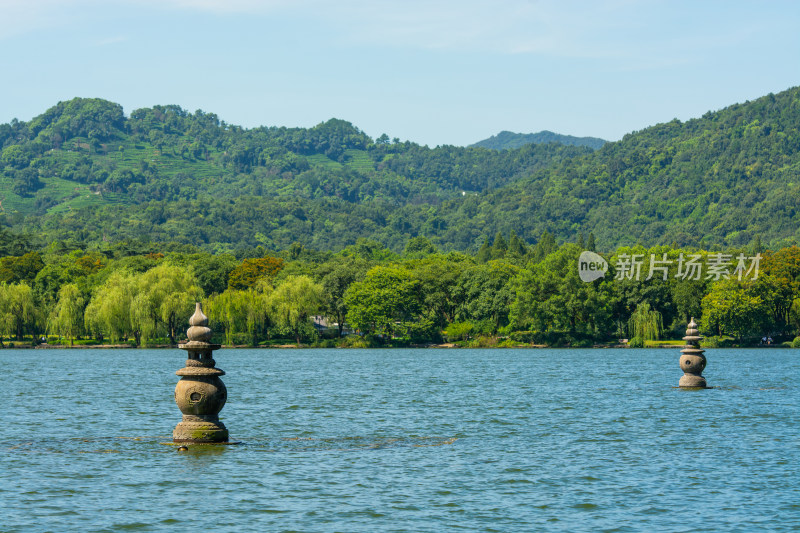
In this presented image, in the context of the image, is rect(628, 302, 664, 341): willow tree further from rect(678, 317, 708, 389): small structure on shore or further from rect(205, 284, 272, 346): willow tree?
rect(678, 317, 708, 389): small structure on shore

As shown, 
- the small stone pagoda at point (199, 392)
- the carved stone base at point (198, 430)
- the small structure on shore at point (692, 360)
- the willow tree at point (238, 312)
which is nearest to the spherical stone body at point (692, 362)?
the small structure on shore at point (692, 360)

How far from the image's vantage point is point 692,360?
2124 inches

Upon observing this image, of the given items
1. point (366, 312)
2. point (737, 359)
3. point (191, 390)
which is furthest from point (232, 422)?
point (366, 312)

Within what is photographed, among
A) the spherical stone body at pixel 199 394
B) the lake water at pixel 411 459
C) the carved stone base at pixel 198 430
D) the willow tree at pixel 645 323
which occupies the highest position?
the willow tree at pixel 645 323

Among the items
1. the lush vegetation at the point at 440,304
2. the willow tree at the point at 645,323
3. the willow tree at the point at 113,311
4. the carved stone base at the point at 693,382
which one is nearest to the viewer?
the carved stone base at the point at 693,382

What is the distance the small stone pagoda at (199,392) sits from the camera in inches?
1214

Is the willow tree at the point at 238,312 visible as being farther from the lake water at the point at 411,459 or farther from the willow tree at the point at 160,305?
the lake water at the point at 411,459

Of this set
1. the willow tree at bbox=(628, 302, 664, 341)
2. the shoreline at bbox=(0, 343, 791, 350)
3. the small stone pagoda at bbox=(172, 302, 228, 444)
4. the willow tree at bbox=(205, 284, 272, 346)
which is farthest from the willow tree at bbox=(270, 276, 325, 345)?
the small stone pagoda at bbox=(172, 302, 228, 444)

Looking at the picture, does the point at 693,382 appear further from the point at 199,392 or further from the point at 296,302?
the point at 296,302

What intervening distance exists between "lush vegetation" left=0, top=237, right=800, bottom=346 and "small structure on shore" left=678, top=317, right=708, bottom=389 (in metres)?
66.4

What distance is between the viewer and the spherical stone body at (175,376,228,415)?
30797 millimetres

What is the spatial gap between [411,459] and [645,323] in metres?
97.6

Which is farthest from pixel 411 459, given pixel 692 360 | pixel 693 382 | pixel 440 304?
pixel 440 304

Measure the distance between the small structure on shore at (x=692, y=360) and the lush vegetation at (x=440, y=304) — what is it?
66.4 metres
